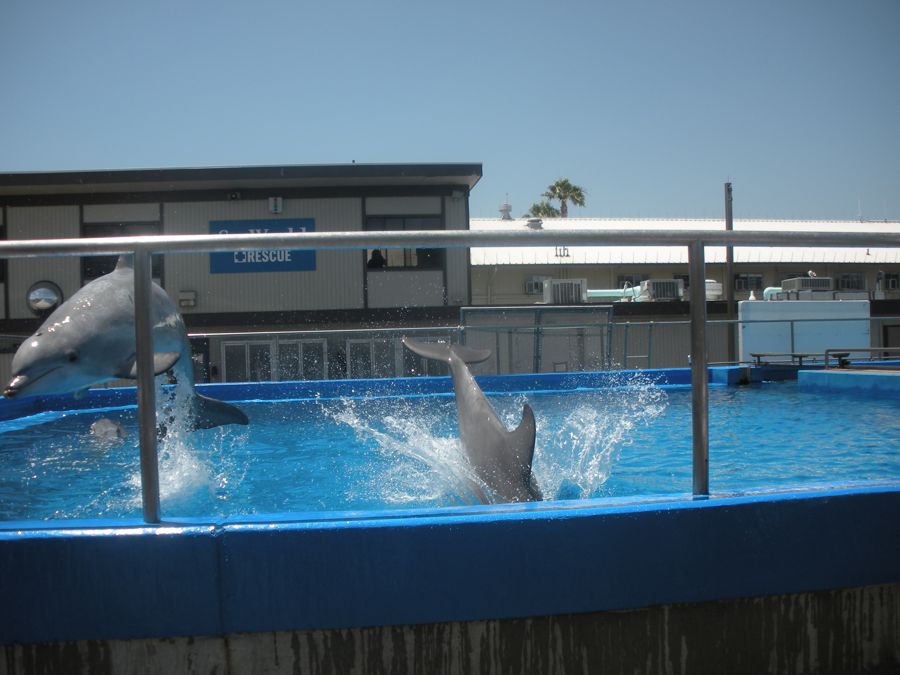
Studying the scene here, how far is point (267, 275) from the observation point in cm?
2088

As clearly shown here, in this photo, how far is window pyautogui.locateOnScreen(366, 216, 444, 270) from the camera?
2111 cm

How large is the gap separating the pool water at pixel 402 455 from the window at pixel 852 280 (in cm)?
2543

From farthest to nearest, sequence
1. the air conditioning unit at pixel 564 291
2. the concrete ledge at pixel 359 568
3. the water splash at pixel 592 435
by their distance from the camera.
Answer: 1. the air conditioning unit at pixel 564 291
2. the water splash at pixel 592 435
3. the concrete ledge at pixel 359 568

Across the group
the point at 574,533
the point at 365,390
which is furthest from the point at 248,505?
the point at 365,390

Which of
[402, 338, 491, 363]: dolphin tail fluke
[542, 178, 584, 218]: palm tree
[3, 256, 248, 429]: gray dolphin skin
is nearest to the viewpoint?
[3, 256, 248, 429]: gray dolphin skin

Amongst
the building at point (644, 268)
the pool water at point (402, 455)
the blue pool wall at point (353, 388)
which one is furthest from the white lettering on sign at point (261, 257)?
the pool water at point (402, 455)

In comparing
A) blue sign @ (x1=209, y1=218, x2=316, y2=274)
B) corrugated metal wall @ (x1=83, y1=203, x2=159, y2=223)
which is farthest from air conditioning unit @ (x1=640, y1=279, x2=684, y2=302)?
corrugated metal wall @ (x1=83, y1=203, x2=159, y2=223)

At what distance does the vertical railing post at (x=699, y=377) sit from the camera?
8.23ft

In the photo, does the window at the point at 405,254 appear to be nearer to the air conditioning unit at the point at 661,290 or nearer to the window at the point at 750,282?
the air conditioning unit at the point at 661,290

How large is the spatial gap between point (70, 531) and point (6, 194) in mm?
22670

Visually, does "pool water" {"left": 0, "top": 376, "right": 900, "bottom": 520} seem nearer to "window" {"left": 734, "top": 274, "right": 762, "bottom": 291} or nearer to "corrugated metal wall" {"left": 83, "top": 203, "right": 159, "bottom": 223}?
"corrugated metal wall" {"left": 83, "top": 203, "right": 159, "bottom": 223}

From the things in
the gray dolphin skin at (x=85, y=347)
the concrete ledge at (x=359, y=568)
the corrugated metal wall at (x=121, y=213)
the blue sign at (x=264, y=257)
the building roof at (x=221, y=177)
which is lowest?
the concrete ledge at (x=359, y=568)

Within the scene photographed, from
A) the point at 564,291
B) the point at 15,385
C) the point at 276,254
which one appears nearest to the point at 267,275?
the point at 276,254

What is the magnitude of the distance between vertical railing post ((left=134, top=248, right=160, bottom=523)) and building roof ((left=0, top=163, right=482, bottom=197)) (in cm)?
1856
